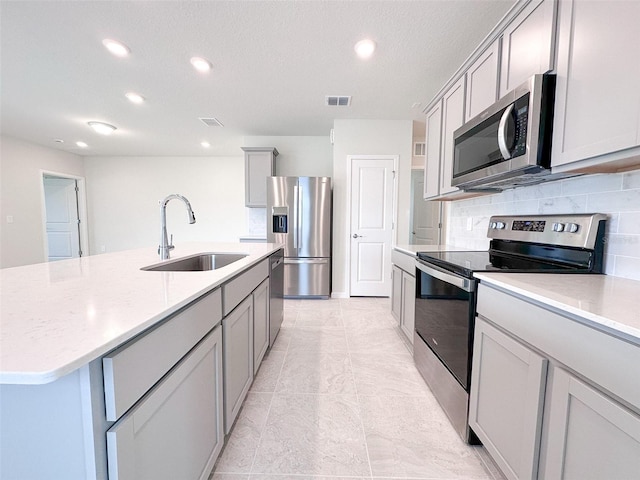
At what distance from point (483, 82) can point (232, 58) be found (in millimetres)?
2050

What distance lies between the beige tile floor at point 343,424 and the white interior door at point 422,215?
130 inches

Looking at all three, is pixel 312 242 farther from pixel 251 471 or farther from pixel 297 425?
pixel 251 471

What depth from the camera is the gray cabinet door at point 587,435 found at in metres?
0.64

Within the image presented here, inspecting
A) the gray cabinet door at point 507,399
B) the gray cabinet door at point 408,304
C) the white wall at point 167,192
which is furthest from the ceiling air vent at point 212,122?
the gray cabinet door at point 507,399

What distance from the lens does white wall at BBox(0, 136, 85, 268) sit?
462cm

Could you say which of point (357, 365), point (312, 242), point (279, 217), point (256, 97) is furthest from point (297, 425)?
point (256, 97)

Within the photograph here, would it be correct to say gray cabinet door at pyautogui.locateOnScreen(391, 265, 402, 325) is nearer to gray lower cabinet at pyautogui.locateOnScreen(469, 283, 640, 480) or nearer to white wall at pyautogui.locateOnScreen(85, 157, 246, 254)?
gray lower cabinet at pyautogui.locateOnScreen(469, 283, 640, 480)

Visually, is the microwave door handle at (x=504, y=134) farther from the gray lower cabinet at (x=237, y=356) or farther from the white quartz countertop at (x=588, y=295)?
the gray lower cabinet at (x=237, y=356)

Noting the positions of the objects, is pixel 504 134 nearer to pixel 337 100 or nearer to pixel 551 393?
pixel 551 393

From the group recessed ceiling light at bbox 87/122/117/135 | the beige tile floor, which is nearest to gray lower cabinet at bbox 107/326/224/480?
the beige tile floor

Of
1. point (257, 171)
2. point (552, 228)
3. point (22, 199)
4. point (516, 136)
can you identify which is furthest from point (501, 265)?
point (22, 199)

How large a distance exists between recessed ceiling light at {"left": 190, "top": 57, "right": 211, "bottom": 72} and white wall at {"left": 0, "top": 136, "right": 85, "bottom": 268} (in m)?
4.84

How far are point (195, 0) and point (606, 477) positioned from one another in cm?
292

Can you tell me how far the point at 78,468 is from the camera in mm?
547
